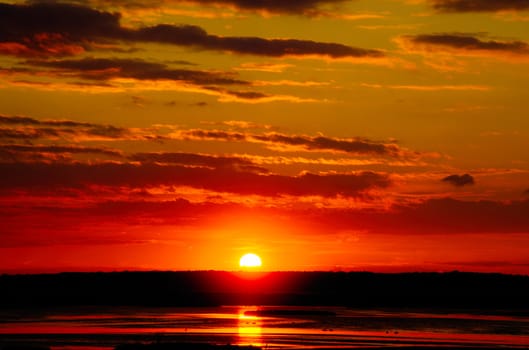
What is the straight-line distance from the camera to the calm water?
7012 centimetres

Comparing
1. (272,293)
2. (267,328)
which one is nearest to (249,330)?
(267,328)

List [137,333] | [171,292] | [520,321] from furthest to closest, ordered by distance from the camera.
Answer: [171,292]
[520,321]
[137,333]

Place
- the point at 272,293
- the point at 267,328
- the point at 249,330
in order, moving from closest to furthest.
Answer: the point at 249,330 < the point at 267,328 < the point at 272,293

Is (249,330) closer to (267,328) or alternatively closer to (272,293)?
(267,328)

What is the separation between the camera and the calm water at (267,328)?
70.1m

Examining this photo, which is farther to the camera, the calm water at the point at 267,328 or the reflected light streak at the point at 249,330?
the reflected light streak at the point at 249,330

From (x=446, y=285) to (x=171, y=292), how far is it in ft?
134

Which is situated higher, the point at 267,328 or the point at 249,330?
the point at 267,328

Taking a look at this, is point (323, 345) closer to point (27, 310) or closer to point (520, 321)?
point (520, 321)

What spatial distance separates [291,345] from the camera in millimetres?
67500

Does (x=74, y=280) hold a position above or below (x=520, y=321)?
above

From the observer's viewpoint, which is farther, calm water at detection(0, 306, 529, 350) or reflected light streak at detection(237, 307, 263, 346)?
reflected light streak at detection(237, 307, 263, 346)

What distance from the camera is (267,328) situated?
82562 millimetres

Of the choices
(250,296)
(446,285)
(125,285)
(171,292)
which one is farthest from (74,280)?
(446,285)
